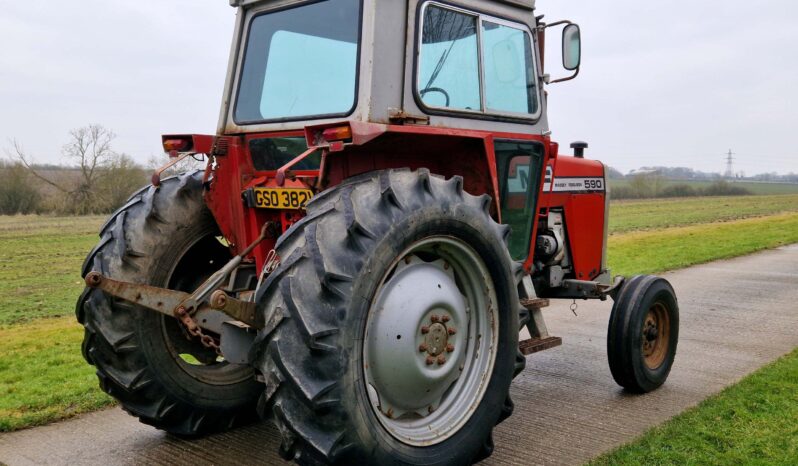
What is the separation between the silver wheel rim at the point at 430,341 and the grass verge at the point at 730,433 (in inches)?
35.9

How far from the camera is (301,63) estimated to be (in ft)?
13.8

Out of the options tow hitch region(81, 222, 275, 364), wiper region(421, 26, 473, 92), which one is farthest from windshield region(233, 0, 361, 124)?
tow hitch region(81, 222, 275, 364)

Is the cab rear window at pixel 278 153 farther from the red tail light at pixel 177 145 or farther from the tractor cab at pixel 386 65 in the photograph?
the red tail light at pixel 177 145

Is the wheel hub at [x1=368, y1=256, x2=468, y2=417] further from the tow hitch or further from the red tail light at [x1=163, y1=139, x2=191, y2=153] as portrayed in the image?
the red tail light at [x1=163, y1=139, x2=191, y2=153]

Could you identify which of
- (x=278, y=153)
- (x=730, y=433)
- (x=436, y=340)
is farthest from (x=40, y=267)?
(x=730, y=433)

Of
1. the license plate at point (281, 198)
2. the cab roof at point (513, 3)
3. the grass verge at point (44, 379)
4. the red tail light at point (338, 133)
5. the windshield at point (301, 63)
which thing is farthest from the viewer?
the grass verge at point (44, 379)

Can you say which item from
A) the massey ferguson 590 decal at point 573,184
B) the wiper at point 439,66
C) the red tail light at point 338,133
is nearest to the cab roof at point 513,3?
the wiper at point 439,66

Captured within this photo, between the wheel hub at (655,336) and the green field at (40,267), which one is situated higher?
the wheel hub at (655,336)

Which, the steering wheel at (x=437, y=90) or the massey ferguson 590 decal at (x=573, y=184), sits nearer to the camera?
the steering wheel at (x=437, y=90)

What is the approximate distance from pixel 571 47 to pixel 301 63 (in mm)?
1972

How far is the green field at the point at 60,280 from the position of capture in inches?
205

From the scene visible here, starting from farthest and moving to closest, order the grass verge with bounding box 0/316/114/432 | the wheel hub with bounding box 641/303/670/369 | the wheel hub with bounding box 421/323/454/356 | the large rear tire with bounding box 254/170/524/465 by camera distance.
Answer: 1. the wheel hub with bounding box 641/303/670/369
2. the grass verge with bounding box 0/316/114/432
3. the wheel hub with bounding box 421/323/454/356
4. the large rear tire with bounding box 254/170/524/465

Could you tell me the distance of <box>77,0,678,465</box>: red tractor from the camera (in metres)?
2.99

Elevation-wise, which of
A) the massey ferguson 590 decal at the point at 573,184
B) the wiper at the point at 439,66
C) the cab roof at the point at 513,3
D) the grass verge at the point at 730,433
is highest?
the cab roof at the point at 513,3
